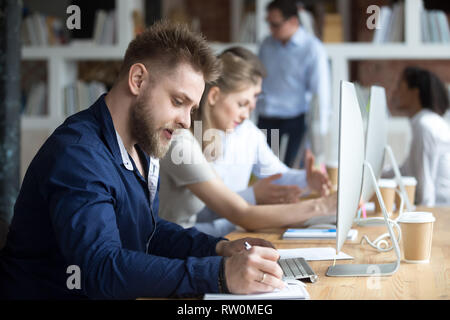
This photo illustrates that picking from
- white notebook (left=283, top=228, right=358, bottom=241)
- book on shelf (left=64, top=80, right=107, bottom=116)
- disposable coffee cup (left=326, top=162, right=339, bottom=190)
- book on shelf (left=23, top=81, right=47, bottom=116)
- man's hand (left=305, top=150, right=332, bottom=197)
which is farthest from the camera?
book on shelf (left=23, top=81, right=47, bottom=116)

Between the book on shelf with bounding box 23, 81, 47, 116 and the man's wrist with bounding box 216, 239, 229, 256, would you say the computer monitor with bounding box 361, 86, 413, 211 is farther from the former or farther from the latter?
the book on shelf with bounding box 23, 81, 47, 116

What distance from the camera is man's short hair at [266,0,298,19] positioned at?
162 inches

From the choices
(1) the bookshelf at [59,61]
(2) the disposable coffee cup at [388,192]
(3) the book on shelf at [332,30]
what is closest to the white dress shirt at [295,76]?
(3) the book on shelf at [332,30]

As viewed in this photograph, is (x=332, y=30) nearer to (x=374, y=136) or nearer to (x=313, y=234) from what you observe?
(x=374, y=136)

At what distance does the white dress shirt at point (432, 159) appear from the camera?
2652 millimetres

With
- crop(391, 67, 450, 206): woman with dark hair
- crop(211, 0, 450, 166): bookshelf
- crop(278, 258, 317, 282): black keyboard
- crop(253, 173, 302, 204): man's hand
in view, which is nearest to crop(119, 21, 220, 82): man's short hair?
crop(278, 258, 317, 282): black keyboard

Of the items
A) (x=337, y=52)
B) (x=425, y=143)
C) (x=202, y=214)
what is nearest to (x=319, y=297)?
(x=202, y=214)

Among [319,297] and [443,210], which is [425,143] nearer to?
[443,210]

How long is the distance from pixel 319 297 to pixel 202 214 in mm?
1140

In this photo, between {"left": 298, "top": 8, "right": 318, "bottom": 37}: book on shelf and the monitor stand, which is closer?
the monitor stand

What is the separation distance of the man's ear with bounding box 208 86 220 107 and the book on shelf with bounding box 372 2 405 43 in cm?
276

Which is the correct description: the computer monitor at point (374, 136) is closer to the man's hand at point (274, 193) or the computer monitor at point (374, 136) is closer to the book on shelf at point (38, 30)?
the man's hand at point (274, 193)

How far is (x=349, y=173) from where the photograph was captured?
1141 millimetres

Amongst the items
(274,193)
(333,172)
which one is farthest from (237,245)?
(333,172)
